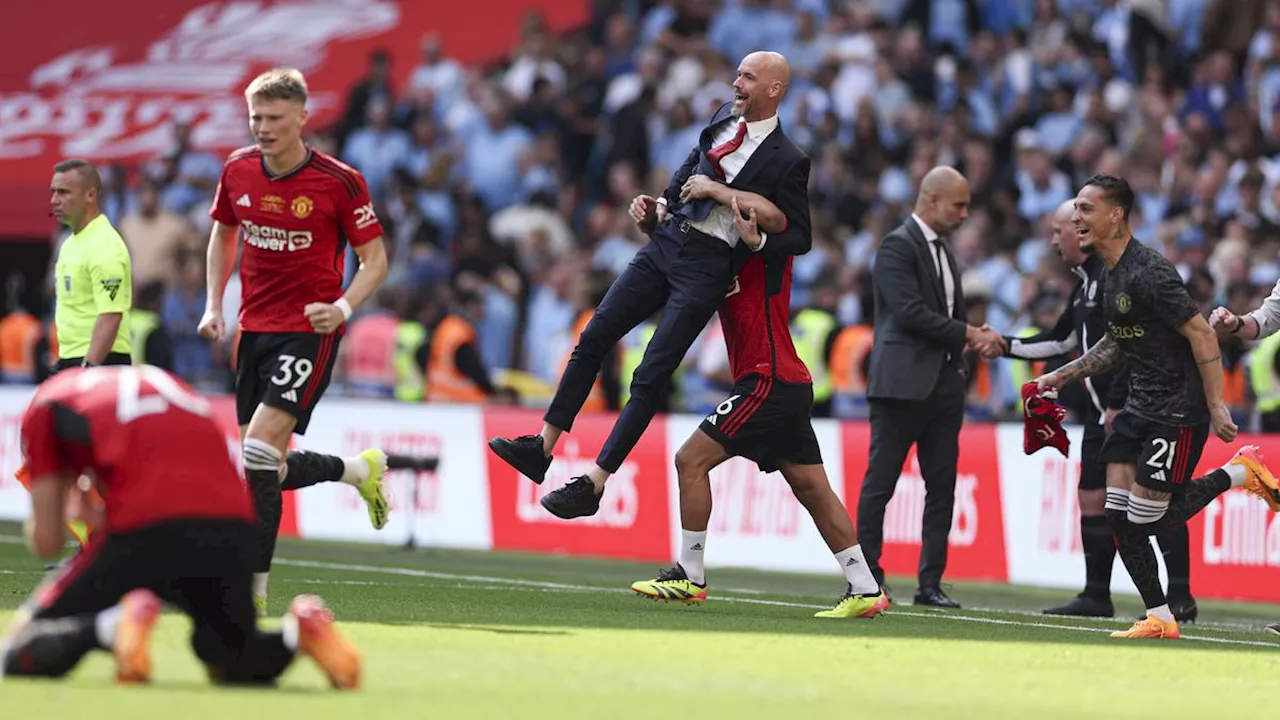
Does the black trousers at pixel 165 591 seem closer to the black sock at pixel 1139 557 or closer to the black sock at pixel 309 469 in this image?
the black sock at pixel 309 469


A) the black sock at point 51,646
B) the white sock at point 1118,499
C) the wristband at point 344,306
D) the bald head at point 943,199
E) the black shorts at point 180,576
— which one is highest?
the bald head at point 943,199

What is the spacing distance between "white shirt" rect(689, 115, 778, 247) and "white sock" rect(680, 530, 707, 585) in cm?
150

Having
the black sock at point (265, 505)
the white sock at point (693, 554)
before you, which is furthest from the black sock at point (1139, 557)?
the black sock at point (265, 505)

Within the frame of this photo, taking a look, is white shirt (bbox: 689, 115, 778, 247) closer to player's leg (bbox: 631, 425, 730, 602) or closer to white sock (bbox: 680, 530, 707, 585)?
player's leg (bbox: 631, 425, 730, 602)

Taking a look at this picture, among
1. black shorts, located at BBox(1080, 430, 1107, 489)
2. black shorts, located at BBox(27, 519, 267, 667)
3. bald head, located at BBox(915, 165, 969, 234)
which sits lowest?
black shorts, located at BBox(27, 519, 267, 667)

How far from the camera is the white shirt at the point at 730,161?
1199cm

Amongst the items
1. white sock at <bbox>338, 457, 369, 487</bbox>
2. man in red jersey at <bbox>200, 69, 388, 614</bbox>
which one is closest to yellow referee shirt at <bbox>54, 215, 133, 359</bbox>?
white sock at <bbox>338, 457, 369, 487</bbox>

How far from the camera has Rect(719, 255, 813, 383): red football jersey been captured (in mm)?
12047

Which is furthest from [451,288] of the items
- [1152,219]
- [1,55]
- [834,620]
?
[834,620]

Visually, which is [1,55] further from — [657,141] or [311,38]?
[657,141]

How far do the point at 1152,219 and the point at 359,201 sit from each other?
11446mm

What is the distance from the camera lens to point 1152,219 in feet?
69.1

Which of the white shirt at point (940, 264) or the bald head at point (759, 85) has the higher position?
the bald head at point (759, 85)

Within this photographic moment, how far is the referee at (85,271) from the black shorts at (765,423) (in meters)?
3.83
